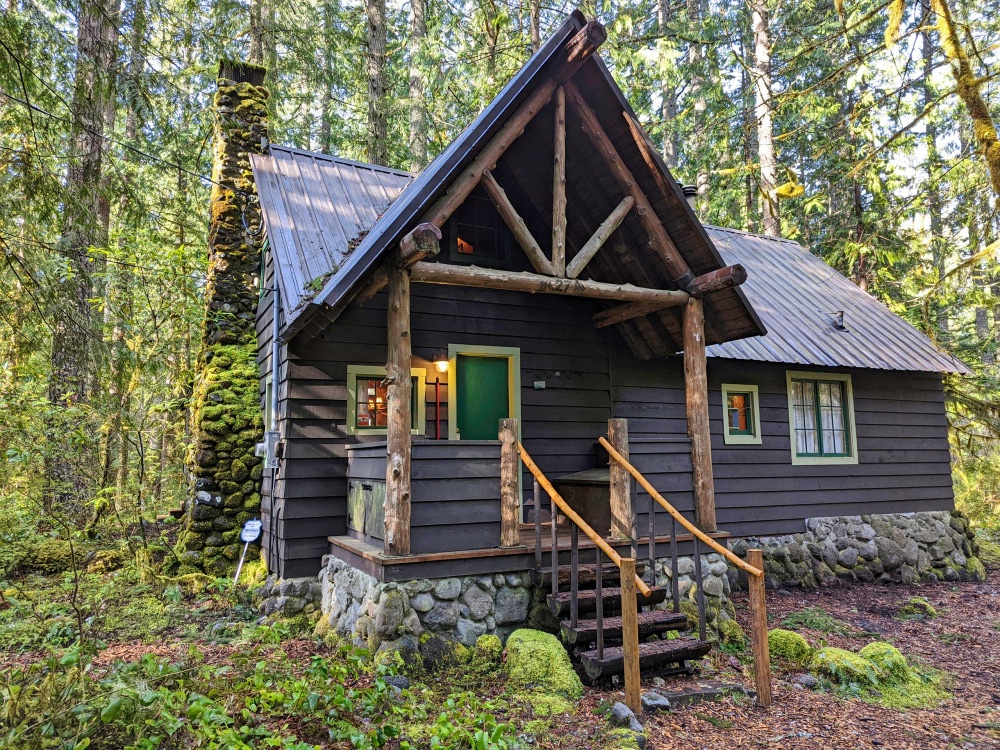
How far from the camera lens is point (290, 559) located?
7070 mm

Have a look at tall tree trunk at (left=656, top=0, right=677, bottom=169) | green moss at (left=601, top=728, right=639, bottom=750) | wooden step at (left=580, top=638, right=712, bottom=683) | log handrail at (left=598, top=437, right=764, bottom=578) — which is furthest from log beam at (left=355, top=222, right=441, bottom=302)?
tall tree trunk at (left=656, top=0, right=677, bottom=169)

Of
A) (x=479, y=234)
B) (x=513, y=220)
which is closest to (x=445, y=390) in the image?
(x=479, y=234)

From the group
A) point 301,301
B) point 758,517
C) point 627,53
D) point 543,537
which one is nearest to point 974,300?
point 758,517

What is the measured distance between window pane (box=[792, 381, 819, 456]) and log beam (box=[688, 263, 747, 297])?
4.38 metres

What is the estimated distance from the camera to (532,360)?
28.3 ft

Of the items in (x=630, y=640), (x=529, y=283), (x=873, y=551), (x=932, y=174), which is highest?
(x=932, y=174)

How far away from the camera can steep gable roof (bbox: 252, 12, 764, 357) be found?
5703mm

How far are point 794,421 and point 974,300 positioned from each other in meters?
6.10

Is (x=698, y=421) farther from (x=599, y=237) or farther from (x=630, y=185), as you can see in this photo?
(x=630, y=185)

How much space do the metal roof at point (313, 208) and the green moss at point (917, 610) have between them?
27.8 ft

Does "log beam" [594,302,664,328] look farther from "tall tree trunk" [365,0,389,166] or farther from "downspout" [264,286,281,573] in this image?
"tall tree trunk" [365,0,389,166]

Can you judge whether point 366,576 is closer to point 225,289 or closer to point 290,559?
point 290,559

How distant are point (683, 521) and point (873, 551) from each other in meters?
6.65

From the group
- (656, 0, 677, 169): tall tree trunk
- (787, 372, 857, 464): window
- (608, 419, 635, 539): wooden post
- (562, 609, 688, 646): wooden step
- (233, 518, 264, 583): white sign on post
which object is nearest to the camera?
(562, 609, 688, 646): wooden step
